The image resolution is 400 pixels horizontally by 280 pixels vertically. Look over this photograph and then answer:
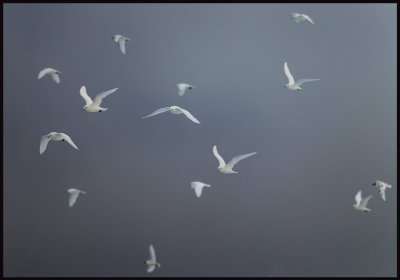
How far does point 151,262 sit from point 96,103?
2.28 meters

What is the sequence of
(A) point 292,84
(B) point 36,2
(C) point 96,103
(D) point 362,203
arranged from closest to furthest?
(C) point 96,103 < (A) point 292,84 < (D) point 362,203 < (B) point 36,2

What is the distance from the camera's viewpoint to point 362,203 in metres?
8.88

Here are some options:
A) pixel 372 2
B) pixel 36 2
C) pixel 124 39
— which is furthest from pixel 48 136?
pixel 372 2

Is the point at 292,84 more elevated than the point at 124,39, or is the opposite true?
the point at 124,39

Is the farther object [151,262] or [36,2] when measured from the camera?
[36,2]

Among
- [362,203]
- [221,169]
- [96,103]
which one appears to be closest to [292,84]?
[221,169]

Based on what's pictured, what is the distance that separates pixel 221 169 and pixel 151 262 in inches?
62.3

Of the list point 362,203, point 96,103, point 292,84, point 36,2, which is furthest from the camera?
point 36,2

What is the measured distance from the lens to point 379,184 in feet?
27.6

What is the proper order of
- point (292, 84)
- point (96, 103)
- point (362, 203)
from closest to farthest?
point (96, 103), point (292, 84), point (362, 203)

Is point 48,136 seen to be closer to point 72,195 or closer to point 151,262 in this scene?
point 72,195

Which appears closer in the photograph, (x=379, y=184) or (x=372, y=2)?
(x=379, y=184)

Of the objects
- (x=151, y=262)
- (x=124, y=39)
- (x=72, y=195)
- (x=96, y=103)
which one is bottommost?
(x=151, y=262)

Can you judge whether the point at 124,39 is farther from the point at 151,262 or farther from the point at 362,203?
the point at 362,203
